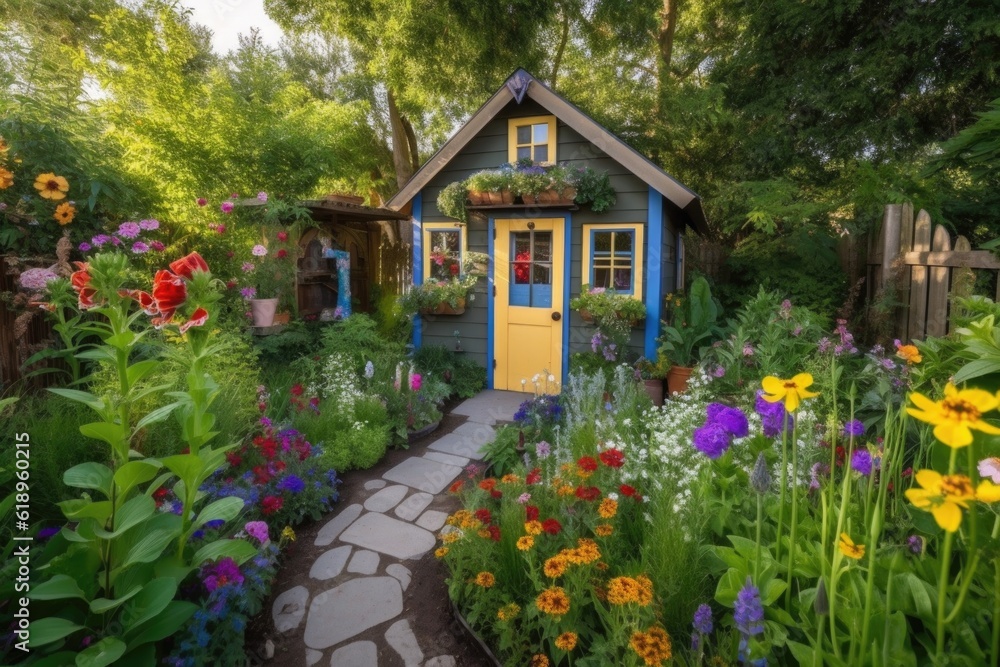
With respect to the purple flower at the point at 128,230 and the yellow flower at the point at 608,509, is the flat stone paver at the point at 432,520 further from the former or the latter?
the purple flower at the point at 128,230

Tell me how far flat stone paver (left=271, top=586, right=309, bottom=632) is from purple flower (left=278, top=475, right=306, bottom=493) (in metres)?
0.59

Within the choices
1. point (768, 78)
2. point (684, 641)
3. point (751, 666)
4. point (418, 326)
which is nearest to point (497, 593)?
point (684, 641)

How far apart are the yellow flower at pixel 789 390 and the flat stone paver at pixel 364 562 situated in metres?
2.30

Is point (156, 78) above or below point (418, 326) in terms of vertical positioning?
above

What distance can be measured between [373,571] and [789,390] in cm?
234

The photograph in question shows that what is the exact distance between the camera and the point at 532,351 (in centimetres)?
604

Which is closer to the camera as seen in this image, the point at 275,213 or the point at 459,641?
the point at 459,641

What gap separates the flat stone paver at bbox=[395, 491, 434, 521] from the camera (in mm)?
3194

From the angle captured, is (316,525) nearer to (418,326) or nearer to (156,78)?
(418,326)

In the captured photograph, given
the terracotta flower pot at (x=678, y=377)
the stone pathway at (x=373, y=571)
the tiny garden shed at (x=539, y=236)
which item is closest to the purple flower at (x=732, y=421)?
the stone pathway at (x=373, y=571)

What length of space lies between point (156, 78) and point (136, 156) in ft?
3.17

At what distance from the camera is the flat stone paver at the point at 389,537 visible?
282cm

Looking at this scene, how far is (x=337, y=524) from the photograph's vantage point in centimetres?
308

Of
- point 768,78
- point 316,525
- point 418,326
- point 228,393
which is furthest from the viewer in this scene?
point 768,78
